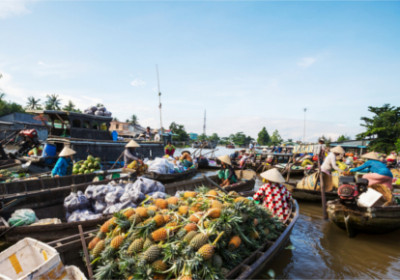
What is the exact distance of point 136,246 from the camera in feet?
9.64

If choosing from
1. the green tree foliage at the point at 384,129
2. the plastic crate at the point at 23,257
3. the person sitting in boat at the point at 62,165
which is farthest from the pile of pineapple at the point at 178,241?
the green tree foliage at the point at 384,129

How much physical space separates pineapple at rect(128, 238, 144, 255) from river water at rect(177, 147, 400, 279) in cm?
243

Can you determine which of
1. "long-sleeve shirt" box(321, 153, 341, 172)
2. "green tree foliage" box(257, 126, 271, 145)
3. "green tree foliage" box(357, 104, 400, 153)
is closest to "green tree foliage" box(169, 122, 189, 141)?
"green tree foliage" box(257, 126, 271, 145)

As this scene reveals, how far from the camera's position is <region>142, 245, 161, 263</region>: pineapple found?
109 inches

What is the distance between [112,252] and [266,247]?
8.83 ft

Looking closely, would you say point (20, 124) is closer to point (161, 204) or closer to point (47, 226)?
point (47, 226)

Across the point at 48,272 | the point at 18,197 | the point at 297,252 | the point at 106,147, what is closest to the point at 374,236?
the point at 297,252

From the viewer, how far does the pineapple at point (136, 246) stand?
9.57ft

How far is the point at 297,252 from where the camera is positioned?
229 inches

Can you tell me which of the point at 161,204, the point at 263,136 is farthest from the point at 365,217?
the point at 263,136

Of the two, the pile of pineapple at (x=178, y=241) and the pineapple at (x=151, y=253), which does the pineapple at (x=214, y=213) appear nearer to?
the pile of pineapple at (x=178, y=241)

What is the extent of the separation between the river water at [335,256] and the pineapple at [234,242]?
131 cm

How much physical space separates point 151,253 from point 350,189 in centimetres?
564

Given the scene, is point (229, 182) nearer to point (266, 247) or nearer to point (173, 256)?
point (266, 247)
